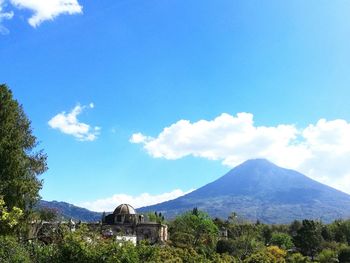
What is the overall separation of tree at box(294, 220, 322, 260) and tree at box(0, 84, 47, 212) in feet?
158

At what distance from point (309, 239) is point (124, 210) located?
28857mm

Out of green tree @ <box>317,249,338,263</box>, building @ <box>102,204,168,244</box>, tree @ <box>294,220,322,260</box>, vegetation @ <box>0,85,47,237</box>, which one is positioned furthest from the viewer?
building @ <box>102,204,168,244</box>

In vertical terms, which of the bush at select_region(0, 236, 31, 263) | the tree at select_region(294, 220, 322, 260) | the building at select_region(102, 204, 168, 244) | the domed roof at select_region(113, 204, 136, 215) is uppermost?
the domed roof at select_region(113, 204, 136, 215)

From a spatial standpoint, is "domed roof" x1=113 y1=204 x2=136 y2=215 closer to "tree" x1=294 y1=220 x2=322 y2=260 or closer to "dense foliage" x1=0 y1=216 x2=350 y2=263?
"dense foliage" x1=0 y1=216 x2=350 y2=263

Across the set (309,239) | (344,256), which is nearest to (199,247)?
(344,256)

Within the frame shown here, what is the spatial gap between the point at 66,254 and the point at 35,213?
977 cm

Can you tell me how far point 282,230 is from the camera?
96625 mm

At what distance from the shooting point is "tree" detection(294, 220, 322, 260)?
6831 centimetres

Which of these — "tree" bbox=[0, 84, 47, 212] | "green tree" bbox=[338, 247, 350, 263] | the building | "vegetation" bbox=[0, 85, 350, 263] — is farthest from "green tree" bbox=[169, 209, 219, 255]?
"tree" bbox=[0, 84, 47, 212]

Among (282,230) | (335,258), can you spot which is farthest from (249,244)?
(282,230)

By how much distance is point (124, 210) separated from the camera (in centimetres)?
8112

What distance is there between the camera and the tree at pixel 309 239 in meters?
68.3

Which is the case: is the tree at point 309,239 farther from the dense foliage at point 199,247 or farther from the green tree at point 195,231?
the green tree at point 195,231

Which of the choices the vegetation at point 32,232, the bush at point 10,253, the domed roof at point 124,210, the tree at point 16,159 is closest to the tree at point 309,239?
the vegetation at point 32,232
